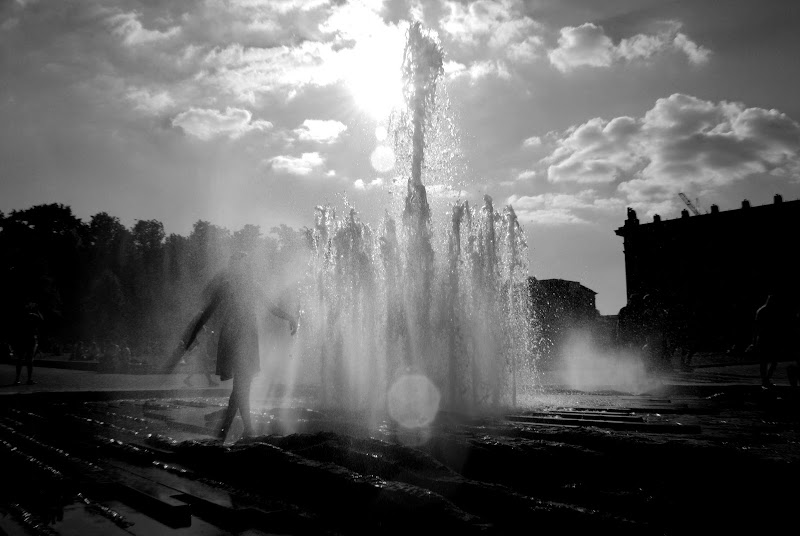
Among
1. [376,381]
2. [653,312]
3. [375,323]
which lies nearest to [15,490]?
[376,381]

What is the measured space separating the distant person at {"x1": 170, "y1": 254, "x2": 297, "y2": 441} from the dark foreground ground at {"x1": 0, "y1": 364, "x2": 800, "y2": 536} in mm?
506

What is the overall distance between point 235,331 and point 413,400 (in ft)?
13.3

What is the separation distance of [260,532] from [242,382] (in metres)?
3.35

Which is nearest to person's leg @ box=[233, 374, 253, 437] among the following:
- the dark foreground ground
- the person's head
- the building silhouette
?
the dark foreground ground

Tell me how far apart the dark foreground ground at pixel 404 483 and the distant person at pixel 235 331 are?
1.66 feet

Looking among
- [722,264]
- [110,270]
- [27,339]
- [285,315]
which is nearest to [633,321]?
[285,315]

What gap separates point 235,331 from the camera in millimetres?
6293

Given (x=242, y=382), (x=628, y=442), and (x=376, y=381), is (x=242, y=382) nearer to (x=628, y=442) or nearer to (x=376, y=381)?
(x=628, y=442)

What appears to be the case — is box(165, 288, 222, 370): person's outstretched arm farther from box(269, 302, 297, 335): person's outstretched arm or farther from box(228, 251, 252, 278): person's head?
box(269, 302, 297, 335): person's outstretched arm

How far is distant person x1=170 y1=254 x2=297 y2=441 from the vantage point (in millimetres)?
6195

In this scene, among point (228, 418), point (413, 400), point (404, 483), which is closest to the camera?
point (404, 483)

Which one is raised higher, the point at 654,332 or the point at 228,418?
the point at 654,332

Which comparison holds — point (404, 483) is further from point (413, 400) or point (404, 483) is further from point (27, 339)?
point (27, 339)

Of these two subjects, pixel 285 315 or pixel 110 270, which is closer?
pixel 285 315
